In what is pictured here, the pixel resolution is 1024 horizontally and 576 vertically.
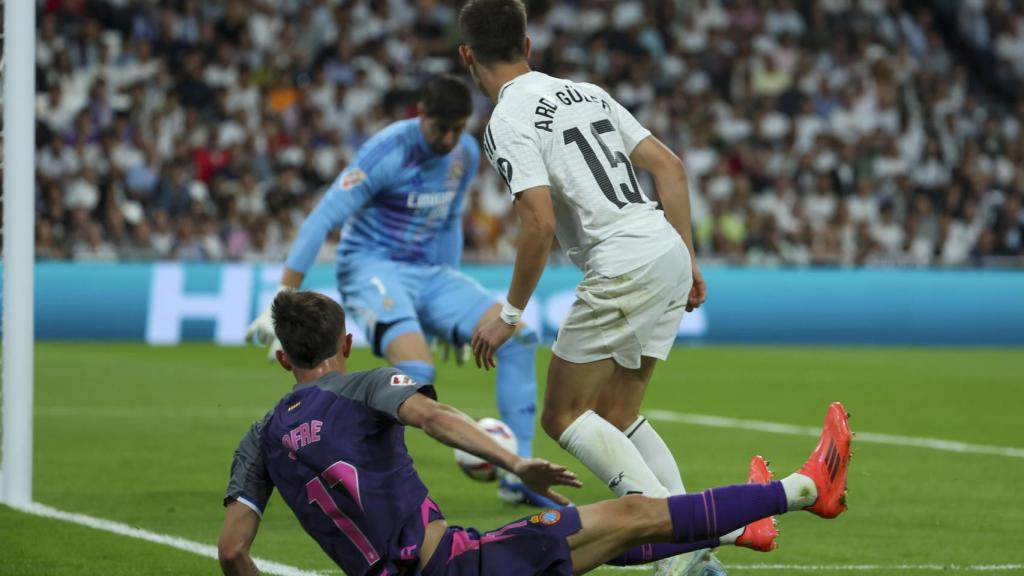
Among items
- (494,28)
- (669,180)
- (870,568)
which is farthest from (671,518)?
(494,28)

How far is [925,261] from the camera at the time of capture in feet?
73.0

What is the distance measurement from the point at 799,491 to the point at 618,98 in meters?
20.4

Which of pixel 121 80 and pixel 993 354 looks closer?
pixel 993 354

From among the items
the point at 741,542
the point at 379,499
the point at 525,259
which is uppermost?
the point at 525,259

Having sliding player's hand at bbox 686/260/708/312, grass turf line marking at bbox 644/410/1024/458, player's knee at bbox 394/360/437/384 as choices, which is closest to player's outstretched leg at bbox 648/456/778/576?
sliding player's hand at bbox 686/260/708/312

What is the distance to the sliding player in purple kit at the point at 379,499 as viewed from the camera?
15.6 feet

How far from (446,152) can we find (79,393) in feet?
21.6

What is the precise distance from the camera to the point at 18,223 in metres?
7.85

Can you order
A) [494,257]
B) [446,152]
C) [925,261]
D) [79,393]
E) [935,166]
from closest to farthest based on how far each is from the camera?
[446,152]
[79,393]
[494,257]
[925,261]
[935,166]

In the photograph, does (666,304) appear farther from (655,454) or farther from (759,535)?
(759,535)

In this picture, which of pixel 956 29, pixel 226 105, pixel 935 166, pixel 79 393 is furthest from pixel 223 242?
pixel 956 29

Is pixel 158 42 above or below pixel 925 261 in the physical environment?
above

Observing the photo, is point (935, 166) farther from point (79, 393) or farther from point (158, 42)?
point (79, 393)

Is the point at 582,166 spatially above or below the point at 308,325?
above
